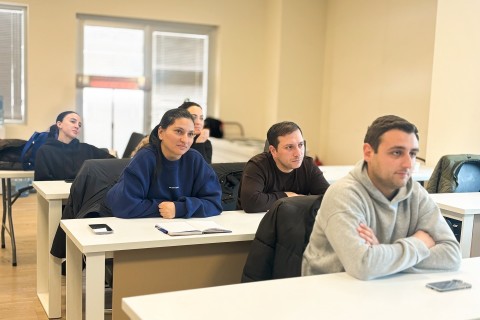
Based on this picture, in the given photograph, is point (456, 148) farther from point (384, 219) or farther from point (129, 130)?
point (129, 130)

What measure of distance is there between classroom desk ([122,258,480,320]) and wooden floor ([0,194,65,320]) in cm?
213

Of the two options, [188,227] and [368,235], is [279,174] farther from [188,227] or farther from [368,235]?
[368,235]

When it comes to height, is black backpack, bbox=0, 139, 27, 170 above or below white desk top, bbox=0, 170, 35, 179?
above

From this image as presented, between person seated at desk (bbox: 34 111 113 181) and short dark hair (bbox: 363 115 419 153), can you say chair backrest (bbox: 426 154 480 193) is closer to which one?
short dark hair (bbox: 363 115 419 153)

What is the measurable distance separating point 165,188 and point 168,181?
0.04 metres

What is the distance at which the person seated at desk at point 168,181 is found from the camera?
2955 millimetres

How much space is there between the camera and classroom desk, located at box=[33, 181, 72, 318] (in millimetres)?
3598

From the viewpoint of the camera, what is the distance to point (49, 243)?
3.65m

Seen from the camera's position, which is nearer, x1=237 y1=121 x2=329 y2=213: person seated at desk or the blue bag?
x1=237 y1=121 x2=329 y2=213: person seated at desk

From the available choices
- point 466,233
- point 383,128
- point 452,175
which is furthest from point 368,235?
point 452,175

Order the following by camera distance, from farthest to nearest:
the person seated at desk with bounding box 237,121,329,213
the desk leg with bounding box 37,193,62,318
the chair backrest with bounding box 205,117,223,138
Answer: the chair backrest with bounding box 205,117,223,138, the desk leg with bounding box 37,193,62,318, the person seated at desk with bounding box 237,121,329,213

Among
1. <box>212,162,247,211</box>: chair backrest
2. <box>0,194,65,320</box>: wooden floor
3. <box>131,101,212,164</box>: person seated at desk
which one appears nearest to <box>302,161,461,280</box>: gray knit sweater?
<box>212,162,247,211</box>: chair backrest

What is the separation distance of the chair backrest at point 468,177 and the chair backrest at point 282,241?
222cm

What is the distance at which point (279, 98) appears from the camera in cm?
865
